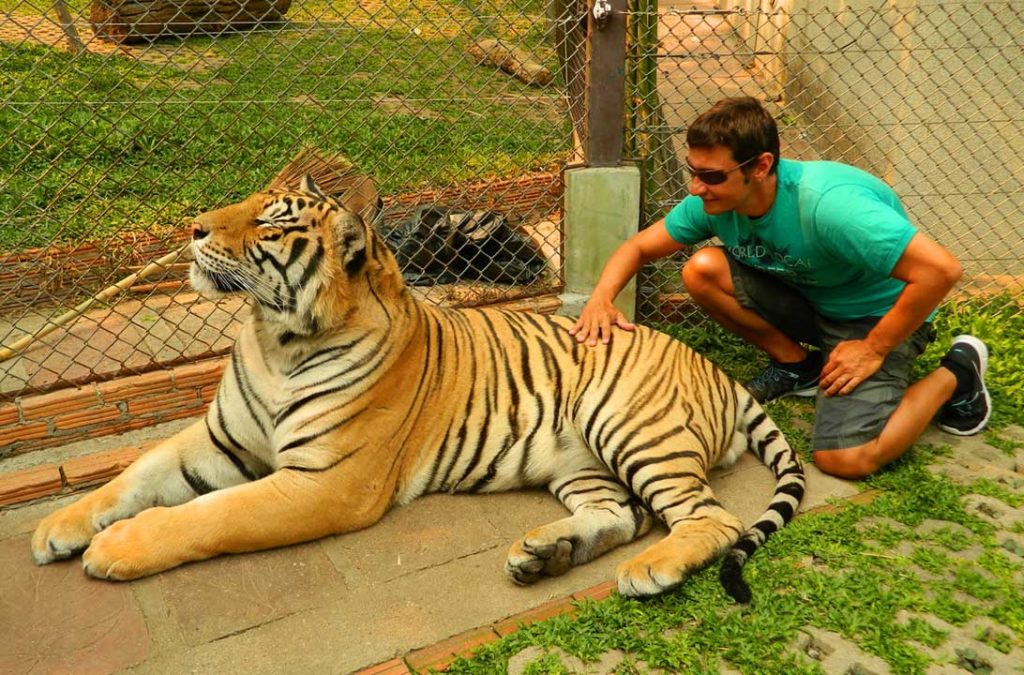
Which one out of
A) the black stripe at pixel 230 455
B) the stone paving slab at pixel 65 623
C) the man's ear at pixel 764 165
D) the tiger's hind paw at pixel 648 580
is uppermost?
the man's ear at pixel 764 165

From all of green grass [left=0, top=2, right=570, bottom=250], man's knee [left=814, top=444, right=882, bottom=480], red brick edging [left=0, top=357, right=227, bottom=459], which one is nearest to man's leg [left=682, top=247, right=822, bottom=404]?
man's knee [left=814, top=444, right=882, bottom=480]

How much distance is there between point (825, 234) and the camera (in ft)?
12.9

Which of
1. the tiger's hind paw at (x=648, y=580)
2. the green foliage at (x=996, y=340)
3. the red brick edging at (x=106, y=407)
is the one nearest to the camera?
the tiger's hind paw at (x=648, y=580)

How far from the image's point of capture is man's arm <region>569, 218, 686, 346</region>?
4172 millimetres

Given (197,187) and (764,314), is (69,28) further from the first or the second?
(764,314)

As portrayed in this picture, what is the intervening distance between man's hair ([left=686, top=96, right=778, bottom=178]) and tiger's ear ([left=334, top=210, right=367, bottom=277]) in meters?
1.43

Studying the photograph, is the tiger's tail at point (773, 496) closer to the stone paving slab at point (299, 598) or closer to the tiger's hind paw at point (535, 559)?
the stone paving slab at point (299, 598)

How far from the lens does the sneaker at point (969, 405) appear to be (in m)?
4.45

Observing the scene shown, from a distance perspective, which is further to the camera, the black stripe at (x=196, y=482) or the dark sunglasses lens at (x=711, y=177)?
the dark sunglasses lens at (x=711, y=177)

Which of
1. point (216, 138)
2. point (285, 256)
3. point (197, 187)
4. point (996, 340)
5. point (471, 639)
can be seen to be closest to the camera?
point (471, 639)

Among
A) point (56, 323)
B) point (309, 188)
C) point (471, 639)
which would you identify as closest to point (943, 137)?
point (309, 188)

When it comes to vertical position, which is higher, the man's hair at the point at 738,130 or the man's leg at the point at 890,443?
the man's hair at the point at 738,130

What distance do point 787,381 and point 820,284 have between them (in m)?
0.69

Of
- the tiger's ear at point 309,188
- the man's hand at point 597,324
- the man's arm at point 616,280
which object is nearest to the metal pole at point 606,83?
the man's arm at point 616,280
